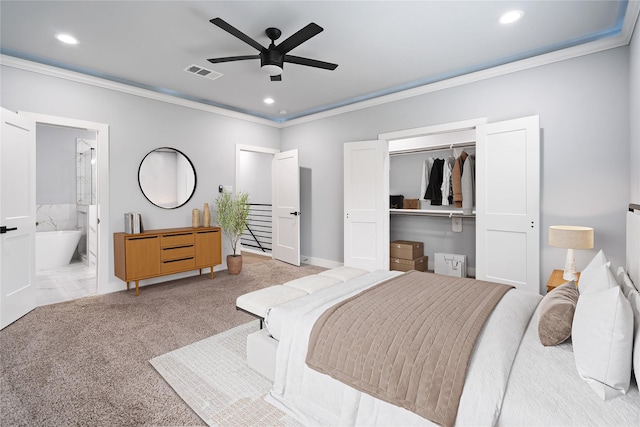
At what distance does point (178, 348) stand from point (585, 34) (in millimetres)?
4617

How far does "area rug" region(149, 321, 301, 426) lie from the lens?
169 centimetres

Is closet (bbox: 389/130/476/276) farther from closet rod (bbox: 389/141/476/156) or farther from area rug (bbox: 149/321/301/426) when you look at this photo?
area rug (bbox: 149/321/301/426)

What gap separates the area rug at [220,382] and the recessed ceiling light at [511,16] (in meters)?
3.41

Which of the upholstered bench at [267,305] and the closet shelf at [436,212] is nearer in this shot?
the upholstered bench at [267,305]

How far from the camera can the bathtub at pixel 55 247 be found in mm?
5055

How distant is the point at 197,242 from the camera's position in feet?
14.6

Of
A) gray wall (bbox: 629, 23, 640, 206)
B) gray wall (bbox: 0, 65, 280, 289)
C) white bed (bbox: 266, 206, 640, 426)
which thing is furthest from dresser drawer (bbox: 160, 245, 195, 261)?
gray wall (bbox: 629, 23, 640, 206)

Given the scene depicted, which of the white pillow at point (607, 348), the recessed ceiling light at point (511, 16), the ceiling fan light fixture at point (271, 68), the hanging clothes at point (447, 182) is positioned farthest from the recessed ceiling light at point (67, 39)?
the hanging clothes at point (447, 182)

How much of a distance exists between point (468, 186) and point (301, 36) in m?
3.17

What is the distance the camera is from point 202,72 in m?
3.78

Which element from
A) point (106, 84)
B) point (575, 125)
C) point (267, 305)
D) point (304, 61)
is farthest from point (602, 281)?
point (106, 84)

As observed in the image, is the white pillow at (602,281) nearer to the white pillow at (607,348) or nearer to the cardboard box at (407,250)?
the white pillow at (607,348)

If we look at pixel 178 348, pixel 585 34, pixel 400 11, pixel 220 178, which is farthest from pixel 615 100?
pixel 220 178

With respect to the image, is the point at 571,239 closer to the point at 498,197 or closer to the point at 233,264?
the point at 498,197
